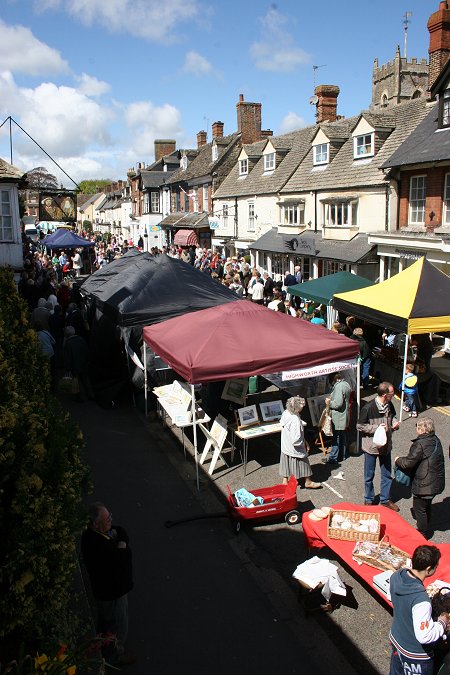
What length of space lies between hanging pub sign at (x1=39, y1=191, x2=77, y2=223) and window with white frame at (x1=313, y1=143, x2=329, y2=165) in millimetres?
12296

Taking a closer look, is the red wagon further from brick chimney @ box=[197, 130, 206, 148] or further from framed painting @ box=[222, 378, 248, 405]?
brick chimney @ box=[197, 130, 206, 148]

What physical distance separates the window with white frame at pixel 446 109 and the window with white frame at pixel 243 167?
17256 millimetres

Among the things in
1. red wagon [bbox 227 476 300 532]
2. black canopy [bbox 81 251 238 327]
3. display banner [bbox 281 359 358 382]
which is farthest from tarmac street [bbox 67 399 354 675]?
black canopy [bbox 81 251 238 327]

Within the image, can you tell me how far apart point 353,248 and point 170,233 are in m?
27.2

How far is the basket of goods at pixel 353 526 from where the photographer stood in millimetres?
5676

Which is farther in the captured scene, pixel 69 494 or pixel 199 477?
pixel 199 477

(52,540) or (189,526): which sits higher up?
(52,540)

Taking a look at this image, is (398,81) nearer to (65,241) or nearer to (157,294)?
(65,241)

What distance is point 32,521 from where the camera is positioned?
3420 mm

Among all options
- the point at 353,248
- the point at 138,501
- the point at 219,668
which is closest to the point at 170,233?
the point at 353,248

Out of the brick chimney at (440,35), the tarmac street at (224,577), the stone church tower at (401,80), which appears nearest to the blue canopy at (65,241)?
the brick chimney at (440,35)

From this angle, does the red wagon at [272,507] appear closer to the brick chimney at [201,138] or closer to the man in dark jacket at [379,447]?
the man in dark jacket at [379,447]

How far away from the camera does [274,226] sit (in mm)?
28578

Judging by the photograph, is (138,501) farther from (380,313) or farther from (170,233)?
(170,233)
